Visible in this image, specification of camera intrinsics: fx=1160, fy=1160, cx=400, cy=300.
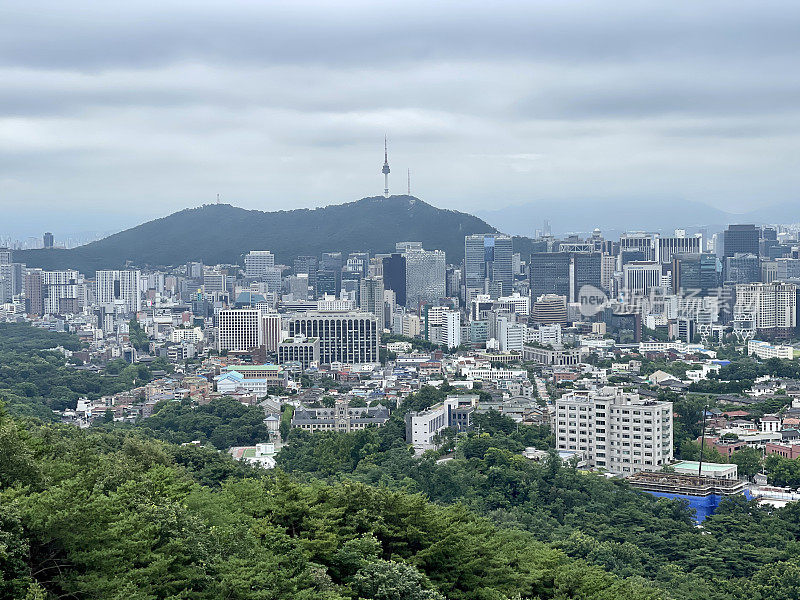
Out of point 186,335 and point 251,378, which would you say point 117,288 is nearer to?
point 186,335

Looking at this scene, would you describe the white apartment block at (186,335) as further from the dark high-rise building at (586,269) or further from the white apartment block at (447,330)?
the dark high-rise building at (586,269)

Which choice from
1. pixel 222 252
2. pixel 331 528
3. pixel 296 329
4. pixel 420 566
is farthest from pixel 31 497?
pixel 222 252

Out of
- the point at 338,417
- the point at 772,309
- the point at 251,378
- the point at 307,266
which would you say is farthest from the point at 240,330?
the point at 307,266

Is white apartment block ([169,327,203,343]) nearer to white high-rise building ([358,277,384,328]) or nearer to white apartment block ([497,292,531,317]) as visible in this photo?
white high-rise building ([358,277,384,328])

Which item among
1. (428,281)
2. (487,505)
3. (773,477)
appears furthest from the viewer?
(428,281)

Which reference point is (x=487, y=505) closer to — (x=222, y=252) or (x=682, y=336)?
(x=682, y=336)
